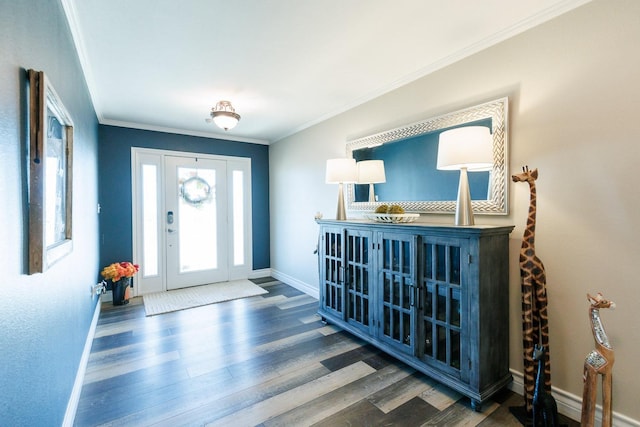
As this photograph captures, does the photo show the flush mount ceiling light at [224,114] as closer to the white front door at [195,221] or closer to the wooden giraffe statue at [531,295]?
the white front door at [195,221]

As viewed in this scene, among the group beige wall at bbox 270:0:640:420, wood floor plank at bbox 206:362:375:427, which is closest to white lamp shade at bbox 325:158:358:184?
beige wall at bbox 270:0:640:420

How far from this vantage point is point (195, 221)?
15.7 feet

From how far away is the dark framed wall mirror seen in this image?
2105 mm

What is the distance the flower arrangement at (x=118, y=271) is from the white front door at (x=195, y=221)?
1.97ft

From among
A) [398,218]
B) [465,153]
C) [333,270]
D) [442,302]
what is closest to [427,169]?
[398,218]

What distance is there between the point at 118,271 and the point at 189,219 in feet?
4.04

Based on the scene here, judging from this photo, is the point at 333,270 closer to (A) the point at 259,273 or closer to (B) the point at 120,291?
(A) the point at 259,273

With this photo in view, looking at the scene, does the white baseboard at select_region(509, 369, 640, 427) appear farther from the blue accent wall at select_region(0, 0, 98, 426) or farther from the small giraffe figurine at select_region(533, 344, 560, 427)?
the blue accent wall at select_region(0, 0, 98, 426)

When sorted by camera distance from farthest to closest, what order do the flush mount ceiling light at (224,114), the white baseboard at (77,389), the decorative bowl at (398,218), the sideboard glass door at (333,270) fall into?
the flush mount ceiling light at (224,114), the sideboard glass door at (333,270), the decorative bowl at (398,218), the white baseboard at (77,389)

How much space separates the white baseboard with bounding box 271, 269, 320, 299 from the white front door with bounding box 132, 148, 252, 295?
52 centimetres

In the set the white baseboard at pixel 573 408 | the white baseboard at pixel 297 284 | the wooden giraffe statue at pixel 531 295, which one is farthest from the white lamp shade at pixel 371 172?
the white baseboard at pixel 573 408

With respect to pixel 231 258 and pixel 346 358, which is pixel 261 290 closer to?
pixel 231 258

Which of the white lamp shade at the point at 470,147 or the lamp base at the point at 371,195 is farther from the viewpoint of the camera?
the lamp base at the point at 371,195

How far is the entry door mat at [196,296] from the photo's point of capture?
3816 millimetres
